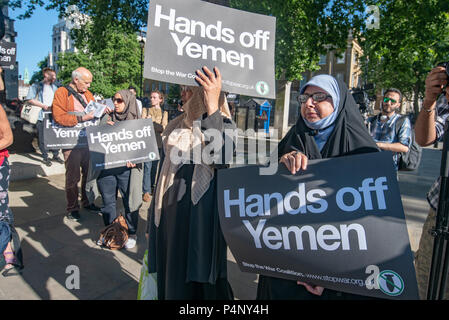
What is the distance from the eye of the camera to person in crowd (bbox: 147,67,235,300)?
6.57ft

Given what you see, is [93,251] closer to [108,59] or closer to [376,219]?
[376,219]

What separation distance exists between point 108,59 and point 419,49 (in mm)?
37869

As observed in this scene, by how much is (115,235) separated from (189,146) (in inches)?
84.1

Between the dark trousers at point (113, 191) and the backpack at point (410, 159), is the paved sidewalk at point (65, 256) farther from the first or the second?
the backpack at point (410, 159)

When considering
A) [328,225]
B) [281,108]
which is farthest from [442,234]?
[281,108]

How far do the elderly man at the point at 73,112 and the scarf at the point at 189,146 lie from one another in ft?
8.61

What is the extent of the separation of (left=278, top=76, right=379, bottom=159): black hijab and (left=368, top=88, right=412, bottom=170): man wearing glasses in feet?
7.76

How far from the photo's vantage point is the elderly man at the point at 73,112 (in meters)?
4.26

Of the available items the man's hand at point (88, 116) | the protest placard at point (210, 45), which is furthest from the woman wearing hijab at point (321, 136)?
the man's hand at point (88, 116)

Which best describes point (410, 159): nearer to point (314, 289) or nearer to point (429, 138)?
point (429, 138)

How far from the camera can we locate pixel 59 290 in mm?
2740

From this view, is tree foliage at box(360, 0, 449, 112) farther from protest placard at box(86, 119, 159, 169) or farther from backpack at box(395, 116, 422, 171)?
protest placard at box(86, 119, 159, 169)

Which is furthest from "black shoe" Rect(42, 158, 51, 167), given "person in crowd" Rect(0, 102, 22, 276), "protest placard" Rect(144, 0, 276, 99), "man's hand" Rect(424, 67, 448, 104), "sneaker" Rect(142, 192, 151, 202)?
"man's hand" Rect(424, 67, 448, 104)
